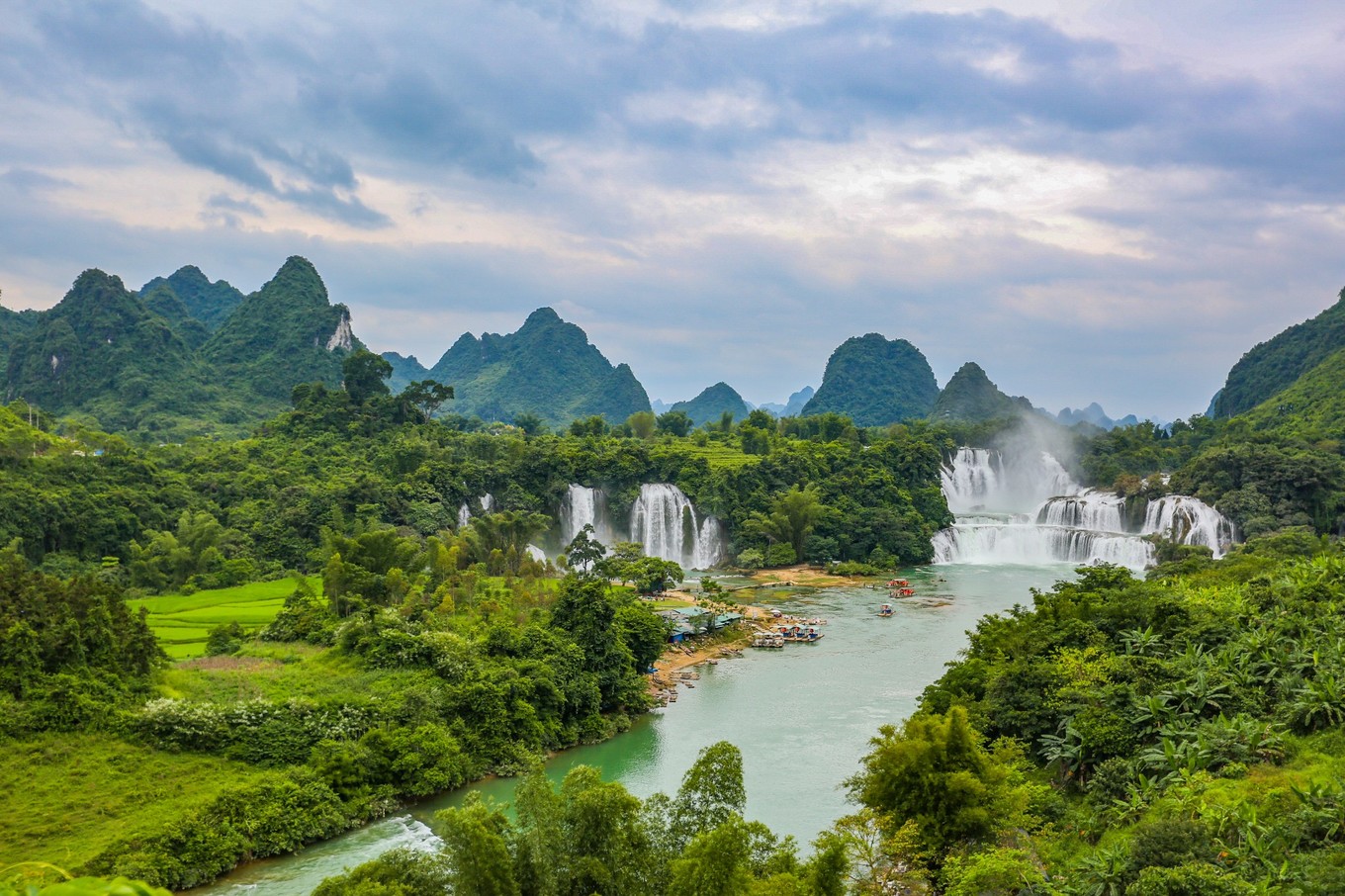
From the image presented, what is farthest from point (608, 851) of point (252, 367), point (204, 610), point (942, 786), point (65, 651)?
point (252, 367)

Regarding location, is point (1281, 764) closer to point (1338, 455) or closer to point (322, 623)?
point (322, 623)

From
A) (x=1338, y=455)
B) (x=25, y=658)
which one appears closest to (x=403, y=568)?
(x=25, y=658)

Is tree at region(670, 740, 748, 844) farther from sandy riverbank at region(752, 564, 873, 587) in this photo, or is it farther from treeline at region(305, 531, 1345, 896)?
sandy riverbank at region(752, 564, 873, 587)

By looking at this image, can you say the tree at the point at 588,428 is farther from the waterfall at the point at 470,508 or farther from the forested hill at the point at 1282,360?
the forested hill at the point at 1282,360

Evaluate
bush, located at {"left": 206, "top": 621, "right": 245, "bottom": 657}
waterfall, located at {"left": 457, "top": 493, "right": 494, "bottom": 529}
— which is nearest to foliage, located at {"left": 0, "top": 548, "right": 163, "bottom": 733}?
bush, located at {"left": 206, "top": 621, "right": 245, "bottom": 657}

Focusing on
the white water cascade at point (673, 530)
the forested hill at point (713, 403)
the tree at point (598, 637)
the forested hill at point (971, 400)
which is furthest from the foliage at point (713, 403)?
the tree at point (598, 637)

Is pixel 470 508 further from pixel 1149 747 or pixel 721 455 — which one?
pixel 1149 747

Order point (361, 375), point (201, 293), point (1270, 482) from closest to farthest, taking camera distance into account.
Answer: point (1270, 482), point (361, 375), point (201, 293)
